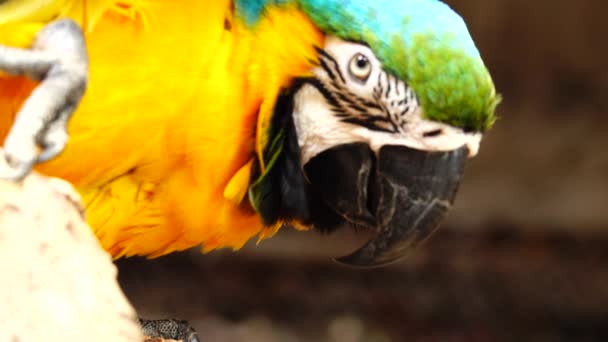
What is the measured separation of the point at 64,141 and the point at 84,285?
322 millimetres

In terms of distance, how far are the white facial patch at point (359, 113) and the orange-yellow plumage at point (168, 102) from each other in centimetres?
4

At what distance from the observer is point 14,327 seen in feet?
3.03

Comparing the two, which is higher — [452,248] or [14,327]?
[14,327]

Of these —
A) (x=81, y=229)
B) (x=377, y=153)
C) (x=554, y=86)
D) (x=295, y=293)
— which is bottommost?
(x=295, y=293)

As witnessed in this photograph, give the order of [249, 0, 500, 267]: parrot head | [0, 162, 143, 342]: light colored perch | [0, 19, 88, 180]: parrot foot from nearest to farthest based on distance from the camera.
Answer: [0, 162, 143, 342]: light colored perch
[0, 19, 88, 180]: parrot foot
[249, 0, 500, 267]: parrot head

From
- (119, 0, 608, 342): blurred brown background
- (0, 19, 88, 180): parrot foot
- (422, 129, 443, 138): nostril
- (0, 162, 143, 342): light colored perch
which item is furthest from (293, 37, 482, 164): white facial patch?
(119, 0, 608, 342): blurred brown background

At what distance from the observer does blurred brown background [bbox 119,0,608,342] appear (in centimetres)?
372

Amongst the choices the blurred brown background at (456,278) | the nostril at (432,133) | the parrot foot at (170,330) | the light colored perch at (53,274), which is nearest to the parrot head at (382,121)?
the nostril at (432,133)

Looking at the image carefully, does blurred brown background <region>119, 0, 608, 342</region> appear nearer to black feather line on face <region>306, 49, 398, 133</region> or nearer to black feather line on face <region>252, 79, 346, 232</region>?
black feather line on face <region>252, 79, 346, 232</region>

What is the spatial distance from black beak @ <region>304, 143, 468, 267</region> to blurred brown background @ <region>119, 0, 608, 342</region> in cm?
199

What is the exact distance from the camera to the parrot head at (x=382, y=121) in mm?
1565

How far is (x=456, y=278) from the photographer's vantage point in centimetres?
381

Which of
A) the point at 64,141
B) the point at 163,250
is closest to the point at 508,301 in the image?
the point at 163,250

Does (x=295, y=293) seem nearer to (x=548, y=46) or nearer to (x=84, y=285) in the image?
(x=548, y=46)
